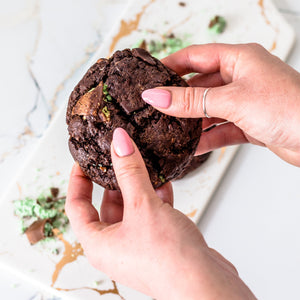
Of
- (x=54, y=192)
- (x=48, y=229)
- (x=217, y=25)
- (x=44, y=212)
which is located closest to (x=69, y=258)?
(x=48, y=229)

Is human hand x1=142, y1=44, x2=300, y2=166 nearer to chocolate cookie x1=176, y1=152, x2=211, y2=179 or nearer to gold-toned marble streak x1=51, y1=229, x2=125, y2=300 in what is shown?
chocolate cookie x1=176, y1=152, x2=211, y2=179

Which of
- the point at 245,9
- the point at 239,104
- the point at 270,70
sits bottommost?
the point at 239,104

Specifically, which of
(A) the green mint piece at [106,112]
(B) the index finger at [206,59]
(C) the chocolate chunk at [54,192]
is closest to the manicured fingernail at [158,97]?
(A) the green mint piece at [106,112]

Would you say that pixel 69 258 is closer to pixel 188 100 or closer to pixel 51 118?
pixel 51 118

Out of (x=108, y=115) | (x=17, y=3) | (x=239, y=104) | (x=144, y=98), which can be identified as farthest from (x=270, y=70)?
(x=17, y=3)

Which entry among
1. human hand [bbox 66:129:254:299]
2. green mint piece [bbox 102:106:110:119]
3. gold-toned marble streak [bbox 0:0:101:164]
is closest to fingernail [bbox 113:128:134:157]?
human hand [bbox 66:129:254:299]

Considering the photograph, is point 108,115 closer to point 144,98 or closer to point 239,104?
point 144,98
